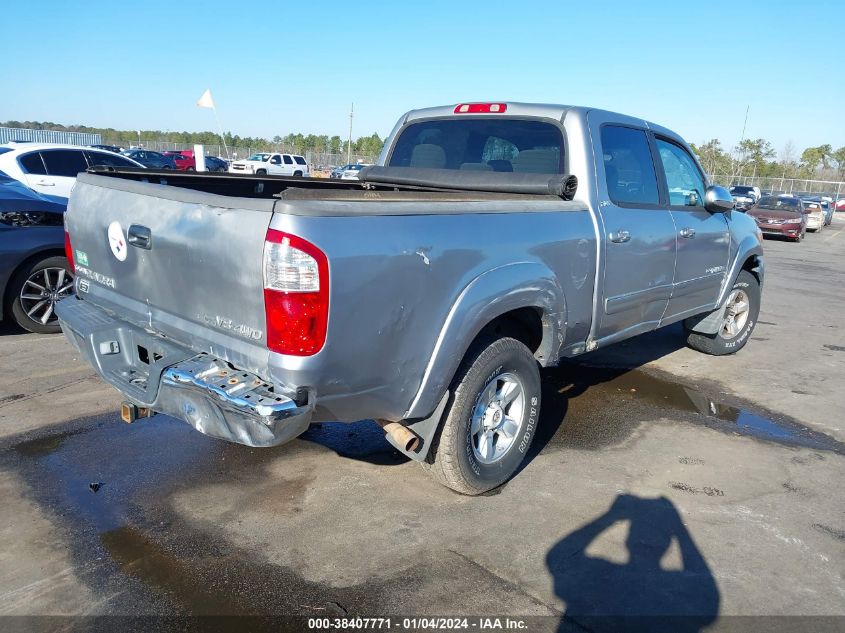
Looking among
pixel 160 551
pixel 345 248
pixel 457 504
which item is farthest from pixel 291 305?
pixel 457 504

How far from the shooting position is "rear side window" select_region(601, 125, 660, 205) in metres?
4.27

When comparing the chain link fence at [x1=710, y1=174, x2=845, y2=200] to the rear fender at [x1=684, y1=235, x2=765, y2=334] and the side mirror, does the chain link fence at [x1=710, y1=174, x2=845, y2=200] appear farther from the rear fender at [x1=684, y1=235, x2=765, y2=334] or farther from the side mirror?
the side mirror

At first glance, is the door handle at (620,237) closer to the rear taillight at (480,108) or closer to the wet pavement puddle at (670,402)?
the rear taillight at (480,108)

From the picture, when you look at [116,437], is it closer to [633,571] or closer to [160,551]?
[160,551]

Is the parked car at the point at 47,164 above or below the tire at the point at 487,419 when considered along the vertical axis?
above

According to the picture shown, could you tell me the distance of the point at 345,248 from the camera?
Answer: 8.23 feet

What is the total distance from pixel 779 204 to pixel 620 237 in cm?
2260

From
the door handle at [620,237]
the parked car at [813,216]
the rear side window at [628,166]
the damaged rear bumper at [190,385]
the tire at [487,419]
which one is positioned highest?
the rear side window at [628,166]

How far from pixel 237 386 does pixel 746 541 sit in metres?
2.60

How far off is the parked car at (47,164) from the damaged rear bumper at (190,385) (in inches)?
342

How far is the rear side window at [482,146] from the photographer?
14.0ft

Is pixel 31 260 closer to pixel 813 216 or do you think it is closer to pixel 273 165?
pixel 813 216

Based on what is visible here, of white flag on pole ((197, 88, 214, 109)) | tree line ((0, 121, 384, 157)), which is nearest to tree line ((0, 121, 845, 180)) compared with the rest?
tree line ((0, 121, 384, 157))

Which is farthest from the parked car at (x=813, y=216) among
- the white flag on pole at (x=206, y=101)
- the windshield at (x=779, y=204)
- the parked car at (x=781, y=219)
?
the white flag on pole at (x=206, y=101)
